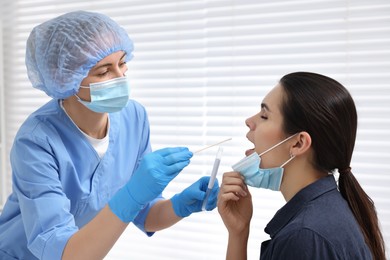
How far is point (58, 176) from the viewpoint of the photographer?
1531mm

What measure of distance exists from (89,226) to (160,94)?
3.49 feet

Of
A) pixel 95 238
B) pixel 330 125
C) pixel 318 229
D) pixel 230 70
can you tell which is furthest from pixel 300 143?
pixel 230 70

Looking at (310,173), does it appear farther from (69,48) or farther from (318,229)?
(69,48)

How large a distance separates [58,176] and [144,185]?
0.35 m

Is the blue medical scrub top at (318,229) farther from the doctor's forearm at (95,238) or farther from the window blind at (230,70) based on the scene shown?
the window blind at (230,70)

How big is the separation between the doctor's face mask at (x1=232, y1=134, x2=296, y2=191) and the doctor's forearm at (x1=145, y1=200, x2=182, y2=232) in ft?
1.48

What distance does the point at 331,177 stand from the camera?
127 centimetres

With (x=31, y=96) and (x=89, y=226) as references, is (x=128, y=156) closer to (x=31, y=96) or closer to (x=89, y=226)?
(x=89, y=226)

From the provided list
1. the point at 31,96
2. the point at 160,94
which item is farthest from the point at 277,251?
the point at 31,96

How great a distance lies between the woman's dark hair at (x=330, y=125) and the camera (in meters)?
1.21

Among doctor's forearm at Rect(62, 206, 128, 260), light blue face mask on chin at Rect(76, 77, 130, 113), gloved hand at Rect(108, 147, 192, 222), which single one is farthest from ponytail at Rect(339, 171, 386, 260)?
light blue face mask on chin at Rect(76, 77, 130, 113)

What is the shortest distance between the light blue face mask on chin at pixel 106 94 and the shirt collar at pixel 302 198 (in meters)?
0.67

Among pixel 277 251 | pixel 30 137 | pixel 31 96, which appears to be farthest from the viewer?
pixel 31 96

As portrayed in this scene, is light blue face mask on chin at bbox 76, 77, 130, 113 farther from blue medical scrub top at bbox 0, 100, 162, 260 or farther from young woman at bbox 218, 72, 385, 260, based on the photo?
young woman at bbox 218, 72, 385, 260
